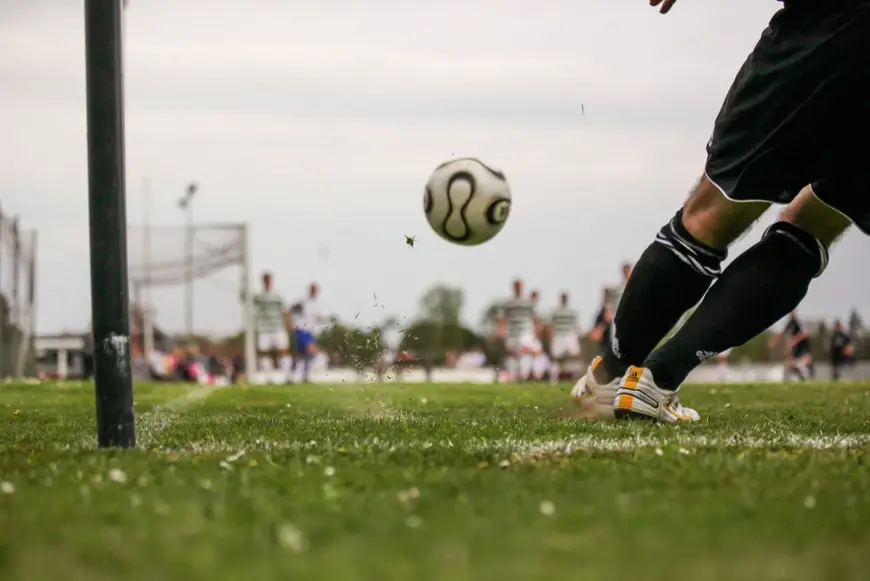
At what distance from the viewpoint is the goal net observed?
26.9m

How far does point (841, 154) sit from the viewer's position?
15.0 feet

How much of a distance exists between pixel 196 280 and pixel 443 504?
84.5 feet

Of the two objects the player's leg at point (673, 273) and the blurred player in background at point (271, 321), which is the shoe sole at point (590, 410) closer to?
the player's leg at point (673, 273)

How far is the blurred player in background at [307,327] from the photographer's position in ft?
66.0

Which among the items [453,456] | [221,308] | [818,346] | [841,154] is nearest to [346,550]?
[453,456]

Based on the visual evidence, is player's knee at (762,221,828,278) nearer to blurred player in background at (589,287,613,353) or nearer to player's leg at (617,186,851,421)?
A: player's leg at (617,186,851,421)

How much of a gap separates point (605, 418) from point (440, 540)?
3227 mm

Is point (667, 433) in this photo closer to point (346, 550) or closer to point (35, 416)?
point (346, 550)

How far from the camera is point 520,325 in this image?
2292 centimetres

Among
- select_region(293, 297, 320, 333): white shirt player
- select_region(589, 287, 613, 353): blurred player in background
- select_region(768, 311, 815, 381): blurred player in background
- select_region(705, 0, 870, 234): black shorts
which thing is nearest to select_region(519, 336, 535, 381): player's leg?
select_region(589, 287, 613, 353): blurred player in background

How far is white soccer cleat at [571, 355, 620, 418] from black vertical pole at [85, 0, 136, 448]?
241 cm

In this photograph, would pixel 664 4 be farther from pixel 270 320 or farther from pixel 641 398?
pixel 270 320

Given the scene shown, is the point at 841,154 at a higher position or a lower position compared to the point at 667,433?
higher

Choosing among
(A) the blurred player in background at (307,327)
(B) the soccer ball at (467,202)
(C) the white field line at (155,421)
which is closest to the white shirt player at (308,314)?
(A) the blurred player in background at (307,327)
